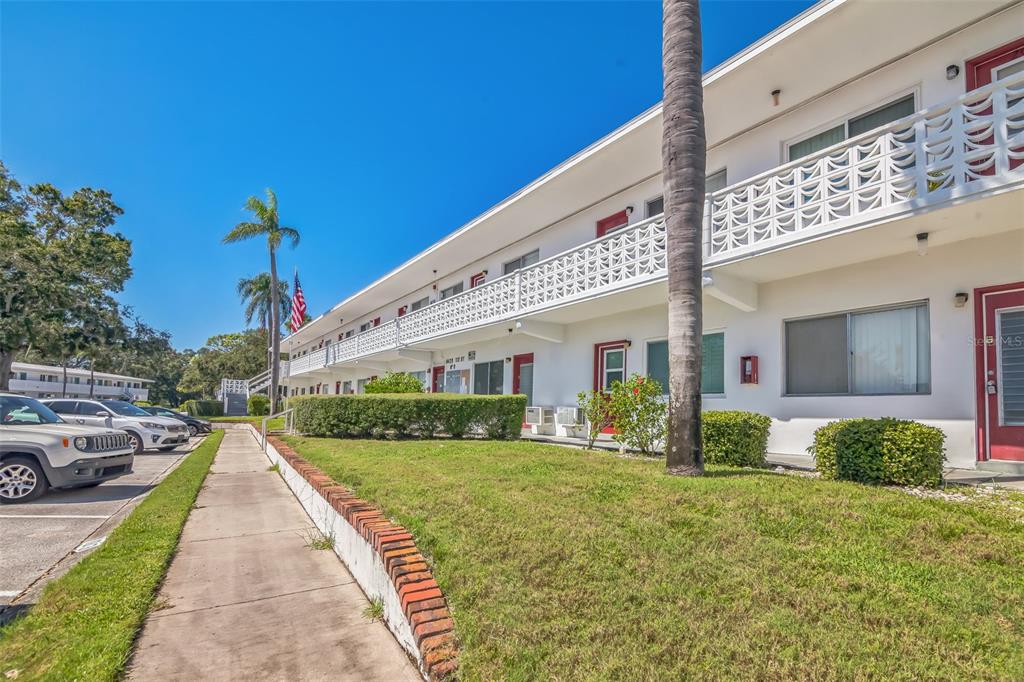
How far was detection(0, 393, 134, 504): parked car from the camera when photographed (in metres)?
8.23

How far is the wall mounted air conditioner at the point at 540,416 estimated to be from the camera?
1563 centimetres

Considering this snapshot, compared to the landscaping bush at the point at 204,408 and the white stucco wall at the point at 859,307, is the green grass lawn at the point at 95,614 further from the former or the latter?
the landscaping bush at the point at 204,408

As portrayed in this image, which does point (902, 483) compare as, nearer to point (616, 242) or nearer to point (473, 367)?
point (616, 242)

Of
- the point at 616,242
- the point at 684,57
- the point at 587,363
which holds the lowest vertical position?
the point at 587,363

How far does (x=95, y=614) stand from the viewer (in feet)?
13.2

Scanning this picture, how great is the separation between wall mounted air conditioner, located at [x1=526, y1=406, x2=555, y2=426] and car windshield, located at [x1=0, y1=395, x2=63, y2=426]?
1056cm

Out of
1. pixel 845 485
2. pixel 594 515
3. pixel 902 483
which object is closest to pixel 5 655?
pixel 594 515

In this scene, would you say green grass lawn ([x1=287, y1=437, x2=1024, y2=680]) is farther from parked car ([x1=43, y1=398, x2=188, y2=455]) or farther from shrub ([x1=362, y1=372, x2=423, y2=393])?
parked car ([x1=43, y1=398, x2=188, y2=455])

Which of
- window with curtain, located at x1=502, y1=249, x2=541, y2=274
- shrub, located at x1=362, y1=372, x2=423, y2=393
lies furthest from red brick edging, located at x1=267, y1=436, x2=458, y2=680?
window with curtain, located at x1=502, y1=249, x2=541, y2=274

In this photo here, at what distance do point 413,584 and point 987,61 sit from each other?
34.7 ft

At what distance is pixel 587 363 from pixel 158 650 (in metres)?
12.3

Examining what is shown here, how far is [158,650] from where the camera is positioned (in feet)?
12.0

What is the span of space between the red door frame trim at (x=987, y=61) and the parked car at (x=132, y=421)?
777 inches

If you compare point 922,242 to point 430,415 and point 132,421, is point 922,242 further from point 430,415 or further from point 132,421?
point 132,421
